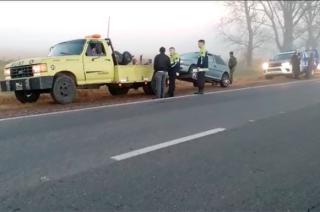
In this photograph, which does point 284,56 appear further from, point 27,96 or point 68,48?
Result: point 27,96

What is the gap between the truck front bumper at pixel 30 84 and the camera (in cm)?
1308

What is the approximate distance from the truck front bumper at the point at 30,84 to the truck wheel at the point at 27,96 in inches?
39.4

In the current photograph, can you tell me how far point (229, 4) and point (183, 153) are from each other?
45989 mm

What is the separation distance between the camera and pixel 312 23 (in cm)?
5753

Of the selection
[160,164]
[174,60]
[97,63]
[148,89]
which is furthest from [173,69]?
[160,164]

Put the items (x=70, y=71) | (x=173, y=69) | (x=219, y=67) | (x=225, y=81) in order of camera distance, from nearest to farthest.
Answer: (x=70, y=71) → (x=173, y=69) → (x=219, y=67) → (x=225, y=81)

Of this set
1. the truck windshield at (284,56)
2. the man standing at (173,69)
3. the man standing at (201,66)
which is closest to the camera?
the man standing at (173,69)

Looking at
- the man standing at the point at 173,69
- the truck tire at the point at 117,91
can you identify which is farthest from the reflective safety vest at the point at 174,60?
the truck tire at the point at 117,91

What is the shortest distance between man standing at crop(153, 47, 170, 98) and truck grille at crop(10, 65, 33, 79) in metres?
4.45

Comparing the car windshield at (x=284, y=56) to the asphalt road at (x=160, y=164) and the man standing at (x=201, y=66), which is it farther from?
the asphalt road at (x=160, y=164)

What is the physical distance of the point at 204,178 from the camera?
5617 millimetres

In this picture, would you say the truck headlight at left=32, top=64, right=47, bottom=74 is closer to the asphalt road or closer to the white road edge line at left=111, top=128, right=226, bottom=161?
the asphalt road

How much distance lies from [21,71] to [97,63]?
7.74 ft

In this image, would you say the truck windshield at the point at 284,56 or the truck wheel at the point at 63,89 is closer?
the truck wheel at the point at 63,89
